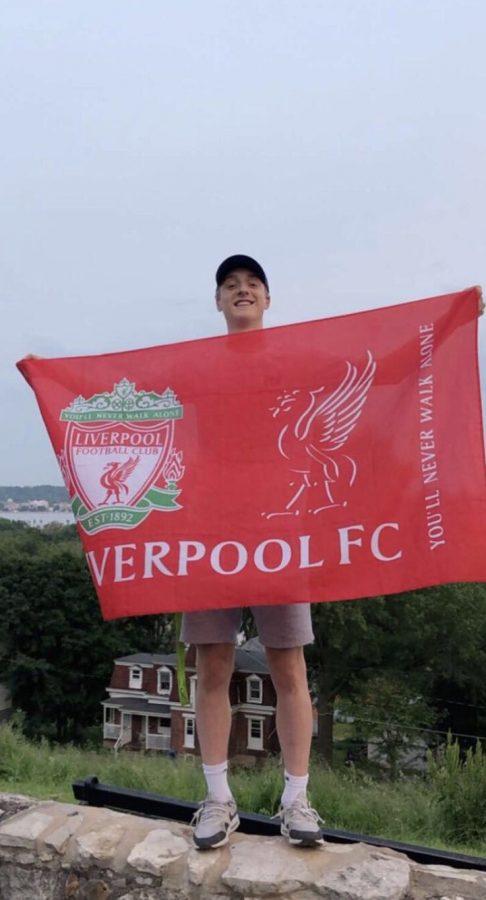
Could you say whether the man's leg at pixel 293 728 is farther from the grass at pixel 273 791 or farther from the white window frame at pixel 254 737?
the white window frame at pixel 254 737

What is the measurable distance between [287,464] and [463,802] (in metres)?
2.76

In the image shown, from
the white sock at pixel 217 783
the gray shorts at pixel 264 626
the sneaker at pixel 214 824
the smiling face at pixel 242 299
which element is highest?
the smiling face at pixel 242 299

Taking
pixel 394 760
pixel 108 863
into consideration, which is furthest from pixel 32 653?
pixel 108 863

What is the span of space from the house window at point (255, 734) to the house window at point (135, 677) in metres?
6.19

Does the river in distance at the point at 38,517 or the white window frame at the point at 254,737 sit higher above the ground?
the river in distance at the point at 38,517

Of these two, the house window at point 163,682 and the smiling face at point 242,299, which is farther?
the house window at point 163,682

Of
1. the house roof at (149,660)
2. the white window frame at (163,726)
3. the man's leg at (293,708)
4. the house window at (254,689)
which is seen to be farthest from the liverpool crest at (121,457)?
the white window frame at (163,726)

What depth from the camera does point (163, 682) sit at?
2648 centimetres

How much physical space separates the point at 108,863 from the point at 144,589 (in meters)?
1.00

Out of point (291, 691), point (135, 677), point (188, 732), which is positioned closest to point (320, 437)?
point (291, 691)

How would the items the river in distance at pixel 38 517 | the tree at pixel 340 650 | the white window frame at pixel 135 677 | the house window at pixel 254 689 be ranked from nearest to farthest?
the tree at pixel 340 650
the house window at pixel 254 689
the white window frame at pixel 135 677
the river in distance at pixel 38 517

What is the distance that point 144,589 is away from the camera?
2.67 metres

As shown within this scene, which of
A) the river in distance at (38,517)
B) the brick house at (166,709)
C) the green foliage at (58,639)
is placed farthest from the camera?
the river in distance at (38,517)

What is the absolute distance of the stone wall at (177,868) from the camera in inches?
93.5
